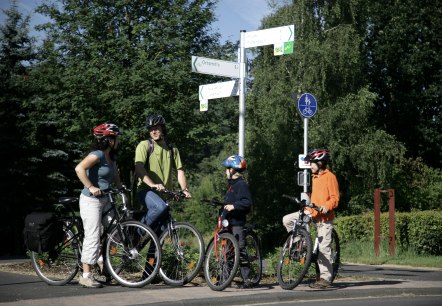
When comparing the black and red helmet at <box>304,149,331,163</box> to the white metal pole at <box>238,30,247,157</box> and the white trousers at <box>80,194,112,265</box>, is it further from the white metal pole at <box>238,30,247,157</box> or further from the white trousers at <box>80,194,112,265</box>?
the white trousers at <box>80,194,112,265</box>

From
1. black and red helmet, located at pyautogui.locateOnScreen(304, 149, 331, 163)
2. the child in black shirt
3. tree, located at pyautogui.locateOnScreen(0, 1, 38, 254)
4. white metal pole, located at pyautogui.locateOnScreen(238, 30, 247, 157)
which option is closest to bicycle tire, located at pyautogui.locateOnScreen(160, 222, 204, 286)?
the child in black shirt

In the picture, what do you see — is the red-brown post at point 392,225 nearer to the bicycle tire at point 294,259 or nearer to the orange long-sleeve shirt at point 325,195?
the orange long-sleeve shirt at point 325,195

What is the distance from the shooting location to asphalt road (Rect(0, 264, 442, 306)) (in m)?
8.41

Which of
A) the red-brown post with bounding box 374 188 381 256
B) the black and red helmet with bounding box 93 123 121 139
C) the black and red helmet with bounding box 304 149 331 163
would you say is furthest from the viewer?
the red-brown post with bounding box 374 188 381 256

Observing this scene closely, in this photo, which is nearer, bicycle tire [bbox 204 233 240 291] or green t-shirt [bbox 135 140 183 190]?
bicycle tire [bbox 204 233 240 291]

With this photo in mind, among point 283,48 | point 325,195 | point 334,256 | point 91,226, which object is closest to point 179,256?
point 91,226

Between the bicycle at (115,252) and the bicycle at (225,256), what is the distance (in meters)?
0.70

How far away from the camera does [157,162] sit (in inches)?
406

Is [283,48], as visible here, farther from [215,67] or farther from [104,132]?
[104,132]

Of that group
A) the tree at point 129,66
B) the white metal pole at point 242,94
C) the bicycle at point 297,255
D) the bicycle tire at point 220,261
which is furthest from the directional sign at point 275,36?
the tree at point 129,66

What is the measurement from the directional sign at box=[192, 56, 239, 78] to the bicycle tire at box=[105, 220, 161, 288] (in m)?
3.64

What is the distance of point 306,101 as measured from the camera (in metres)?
16.5

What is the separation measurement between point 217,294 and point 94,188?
196 cm

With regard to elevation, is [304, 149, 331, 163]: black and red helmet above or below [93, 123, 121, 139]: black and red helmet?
below
